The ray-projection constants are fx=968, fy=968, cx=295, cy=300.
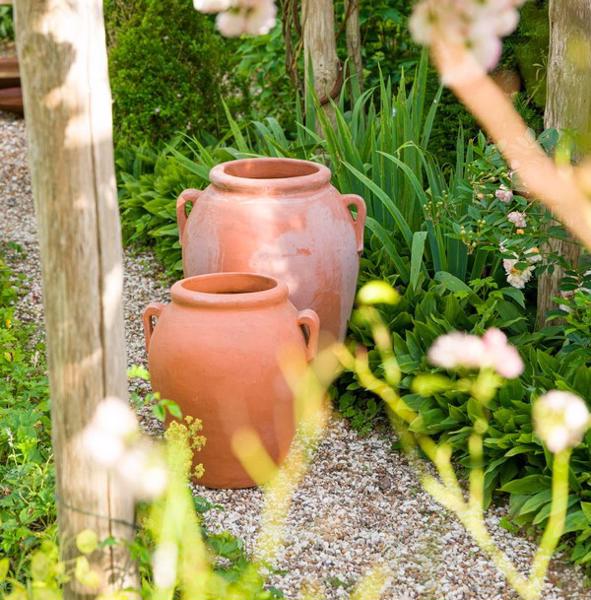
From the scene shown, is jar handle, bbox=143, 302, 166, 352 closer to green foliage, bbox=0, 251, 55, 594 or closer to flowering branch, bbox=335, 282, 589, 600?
green foliage, bbox=0, 251, 55, 594

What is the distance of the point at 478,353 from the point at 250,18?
1441 millimetres

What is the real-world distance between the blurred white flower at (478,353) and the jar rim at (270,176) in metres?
0.69

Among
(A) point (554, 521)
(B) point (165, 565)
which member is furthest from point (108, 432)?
(A) point (554, 521)

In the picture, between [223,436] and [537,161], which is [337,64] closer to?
[537,161]

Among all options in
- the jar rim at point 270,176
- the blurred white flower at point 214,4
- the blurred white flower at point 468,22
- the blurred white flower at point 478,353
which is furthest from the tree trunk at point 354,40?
the blurred white flower at point 468,22

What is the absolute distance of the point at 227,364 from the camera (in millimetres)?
2764

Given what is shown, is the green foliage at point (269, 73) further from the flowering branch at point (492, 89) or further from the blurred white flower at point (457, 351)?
the blurred white flower at point (457, 351)

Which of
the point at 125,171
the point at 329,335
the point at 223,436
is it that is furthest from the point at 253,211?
the point at 125,171

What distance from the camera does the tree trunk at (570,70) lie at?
9.89ft

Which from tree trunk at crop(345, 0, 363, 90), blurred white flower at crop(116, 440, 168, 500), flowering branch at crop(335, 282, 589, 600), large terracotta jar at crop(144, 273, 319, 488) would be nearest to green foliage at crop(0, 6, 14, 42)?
tree trunk at crop(345, 0, 363, 90)

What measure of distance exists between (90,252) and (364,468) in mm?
1554

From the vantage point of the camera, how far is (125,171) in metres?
5.61

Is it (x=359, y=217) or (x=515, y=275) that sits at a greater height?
(x=359, y=217)

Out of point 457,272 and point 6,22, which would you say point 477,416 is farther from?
point 6,22
